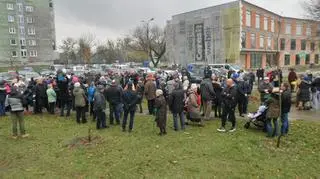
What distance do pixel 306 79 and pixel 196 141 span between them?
770 centimetres

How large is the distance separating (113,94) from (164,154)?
407 cm

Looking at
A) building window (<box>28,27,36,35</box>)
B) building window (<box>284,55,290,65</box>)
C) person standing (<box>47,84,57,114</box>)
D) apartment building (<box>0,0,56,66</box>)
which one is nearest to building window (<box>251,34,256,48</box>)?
building window (<box>284,55,290,65</box>)

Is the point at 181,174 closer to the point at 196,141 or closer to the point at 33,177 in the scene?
the point at 196,141

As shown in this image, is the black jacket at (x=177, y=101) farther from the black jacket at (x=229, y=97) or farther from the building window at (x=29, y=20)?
the building window at (x=29, y=20)

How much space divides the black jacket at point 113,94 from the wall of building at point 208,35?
37921mm

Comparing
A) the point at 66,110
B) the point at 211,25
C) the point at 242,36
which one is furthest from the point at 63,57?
the point at 66,110

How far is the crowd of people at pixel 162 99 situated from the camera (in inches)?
376

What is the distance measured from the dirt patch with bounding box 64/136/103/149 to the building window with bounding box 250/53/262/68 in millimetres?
43495

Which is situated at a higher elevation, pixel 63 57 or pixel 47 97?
pixel 63 57

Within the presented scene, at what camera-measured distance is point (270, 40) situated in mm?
51938

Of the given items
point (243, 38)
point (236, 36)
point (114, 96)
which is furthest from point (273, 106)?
point (243, 38)

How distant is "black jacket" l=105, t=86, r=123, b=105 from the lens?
10.9m

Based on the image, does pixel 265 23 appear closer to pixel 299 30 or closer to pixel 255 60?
pixel 255 60

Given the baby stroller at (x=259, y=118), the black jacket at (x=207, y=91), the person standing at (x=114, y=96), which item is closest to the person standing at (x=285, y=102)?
the baby stroller at (x=259, y=118)
